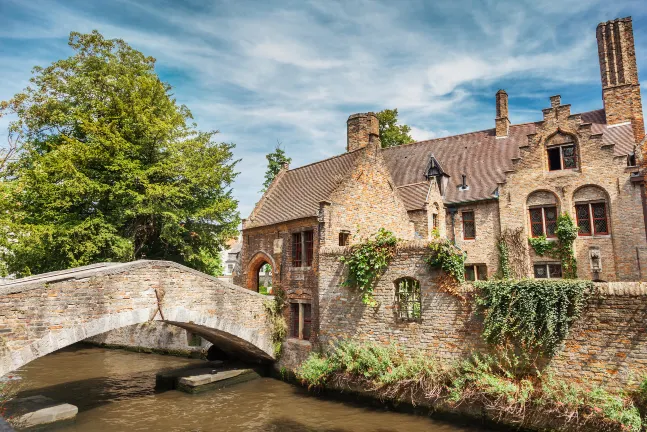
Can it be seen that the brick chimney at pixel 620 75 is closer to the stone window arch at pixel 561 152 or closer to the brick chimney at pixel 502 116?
the stone window arch at pixel 561 152

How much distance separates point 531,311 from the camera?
9.51m

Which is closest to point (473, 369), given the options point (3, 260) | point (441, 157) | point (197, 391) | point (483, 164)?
point (197, 391)

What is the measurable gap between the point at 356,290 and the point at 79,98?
16.3m

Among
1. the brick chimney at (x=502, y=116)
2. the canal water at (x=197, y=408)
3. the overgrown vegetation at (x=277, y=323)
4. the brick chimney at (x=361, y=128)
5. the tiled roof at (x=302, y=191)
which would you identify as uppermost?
the brick chimney at (x=502, y=116)

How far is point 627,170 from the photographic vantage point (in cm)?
1744

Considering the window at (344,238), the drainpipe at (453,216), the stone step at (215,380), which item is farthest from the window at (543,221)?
the stone step at (215,380)

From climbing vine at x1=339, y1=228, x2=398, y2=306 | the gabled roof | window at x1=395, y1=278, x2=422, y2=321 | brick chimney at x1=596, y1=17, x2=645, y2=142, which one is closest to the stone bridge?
climbing vine at x1=339, y1=228, x2=398, y2=306

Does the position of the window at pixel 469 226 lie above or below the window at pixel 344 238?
above

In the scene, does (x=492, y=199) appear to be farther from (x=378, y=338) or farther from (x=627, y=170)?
Answer: (x=378, y=338)

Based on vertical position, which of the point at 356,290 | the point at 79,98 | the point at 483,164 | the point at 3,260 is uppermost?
the point at 79,98

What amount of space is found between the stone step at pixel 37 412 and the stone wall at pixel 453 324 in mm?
7535

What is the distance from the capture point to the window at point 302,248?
15445mm

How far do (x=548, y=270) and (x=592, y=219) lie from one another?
2.87 meters

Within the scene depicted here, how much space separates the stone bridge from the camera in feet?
31.3
